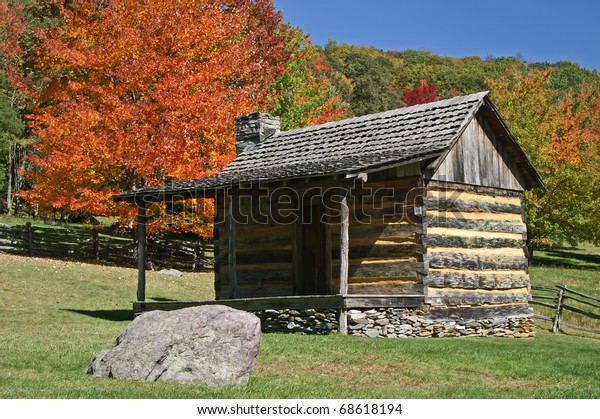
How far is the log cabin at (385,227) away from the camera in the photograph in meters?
16.7

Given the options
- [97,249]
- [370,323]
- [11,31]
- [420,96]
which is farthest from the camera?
[420,96]

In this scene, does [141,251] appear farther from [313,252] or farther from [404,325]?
[404,325]

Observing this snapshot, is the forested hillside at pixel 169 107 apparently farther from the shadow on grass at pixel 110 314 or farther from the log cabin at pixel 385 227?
the log cabin at pixel 385 227

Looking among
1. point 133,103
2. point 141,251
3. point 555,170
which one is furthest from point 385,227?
point 555,170

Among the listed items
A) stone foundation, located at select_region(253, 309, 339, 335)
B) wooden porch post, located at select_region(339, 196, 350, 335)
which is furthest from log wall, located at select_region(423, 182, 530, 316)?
stone foundation, located at select_region(253, 309, 339, 335)

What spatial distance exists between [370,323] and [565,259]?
31.4 metres

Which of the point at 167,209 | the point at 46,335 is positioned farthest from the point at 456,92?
the point at 46,335

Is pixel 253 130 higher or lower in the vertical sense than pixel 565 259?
higher

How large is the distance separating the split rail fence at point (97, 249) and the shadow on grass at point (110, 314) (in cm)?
1025

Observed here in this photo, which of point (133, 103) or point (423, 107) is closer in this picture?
point (423, 107)

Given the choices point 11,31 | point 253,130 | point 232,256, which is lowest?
point 232,256

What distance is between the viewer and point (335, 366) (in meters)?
11.9

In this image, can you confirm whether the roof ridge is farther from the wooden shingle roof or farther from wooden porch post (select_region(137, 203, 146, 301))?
wooden porch post (select_region(137, 203, 146, 301))

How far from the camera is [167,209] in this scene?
98.3 ft
